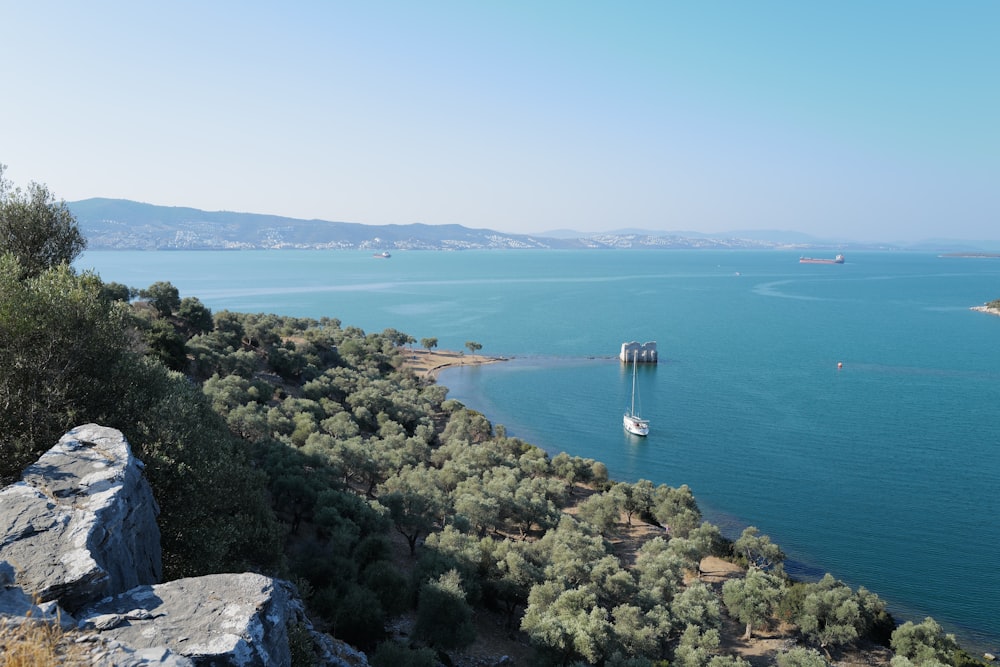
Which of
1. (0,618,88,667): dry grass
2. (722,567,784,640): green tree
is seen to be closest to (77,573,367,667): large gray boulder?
(0,618,88,667): dry grass

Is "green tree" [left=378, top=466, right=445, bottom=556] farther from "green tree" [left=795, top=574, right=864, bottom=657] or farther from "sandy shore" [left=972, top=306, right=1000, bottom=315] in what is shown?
"sandy shore" [left=972, top=306, right=1000, bottom=315]

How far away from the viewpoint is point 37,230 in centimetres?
2225

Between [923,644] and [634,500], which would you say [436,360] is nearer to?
[634,500]

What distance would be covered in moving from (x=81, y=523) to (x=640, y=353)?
262ft

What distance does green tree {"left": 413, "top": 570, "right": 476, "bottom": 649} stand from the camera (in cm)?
1792

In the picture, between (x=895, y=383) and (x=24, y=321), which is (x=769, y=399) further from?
(x=24, y=321)

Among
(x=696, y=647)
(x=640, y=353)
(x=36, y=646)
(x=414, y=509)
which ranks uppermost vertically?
(x=36, y=646)

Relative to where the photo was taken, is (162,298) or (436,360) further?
(436,360)

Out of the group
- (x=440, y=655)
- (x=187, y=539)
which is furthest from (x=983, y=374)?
A: (x=187, y=539)

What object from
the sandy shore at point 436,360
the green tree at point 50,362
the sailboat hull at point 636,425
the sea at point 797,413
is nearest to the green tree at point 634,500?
the sea at point 797,413

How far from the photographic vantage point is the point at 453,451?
37750mm

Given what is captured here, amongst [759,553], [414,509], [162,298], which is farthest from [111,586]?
[162,298]

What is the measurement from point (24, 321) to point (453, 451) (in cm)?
2759

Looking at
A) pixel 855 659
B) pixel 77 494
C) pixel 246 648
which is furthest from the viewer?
pixel 855 659
